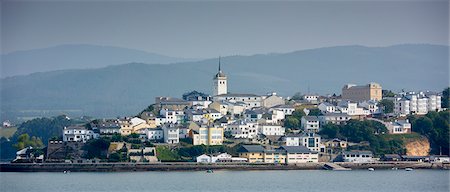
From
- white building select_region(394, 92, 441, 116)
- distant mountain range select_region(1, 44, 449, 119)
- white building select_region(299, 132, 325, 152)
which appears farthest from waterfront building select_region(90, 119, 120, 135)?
Answer: distant mountain range select_region(1, 44, 449, 119)

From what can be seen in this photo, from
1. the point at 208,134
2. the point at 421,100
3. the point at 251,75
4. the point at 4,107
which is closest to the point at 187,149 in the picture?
the point at 208,134

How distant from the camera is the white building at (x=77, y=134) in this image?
40.1 metres

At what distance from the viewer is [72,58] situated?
156000mm

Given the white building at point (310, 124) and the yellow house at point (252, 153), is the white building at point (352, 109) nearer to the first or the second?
the white building at point (310, 124)

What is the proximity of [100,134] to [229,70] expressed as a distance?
94.1m

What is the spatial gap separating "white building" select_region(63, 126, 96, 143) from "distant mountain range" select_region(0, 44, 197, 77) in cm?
9871

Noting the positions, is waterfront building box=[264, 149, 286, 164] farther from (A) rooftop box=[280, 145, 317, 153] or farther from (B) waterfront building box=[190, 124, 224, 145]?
(B) waterfront building box=[190, 124, 224, 145]

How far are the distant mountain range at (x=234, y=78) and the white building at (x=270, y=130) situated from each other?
54.0 m

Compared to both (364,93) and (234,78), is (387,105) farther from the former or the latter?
(234,78)

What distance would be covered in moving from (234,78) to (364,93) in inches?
3103

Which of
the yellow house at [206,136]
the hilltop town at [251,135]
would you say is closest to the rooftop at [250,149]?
the hilltop town at [251,135]

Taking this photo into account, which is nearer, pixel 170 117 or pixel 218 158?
pixel 218 158

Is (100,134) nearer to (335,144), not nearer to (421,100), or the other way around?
(335,144)

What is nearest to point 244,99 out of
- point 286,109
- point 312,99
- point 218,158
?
point 286,109
